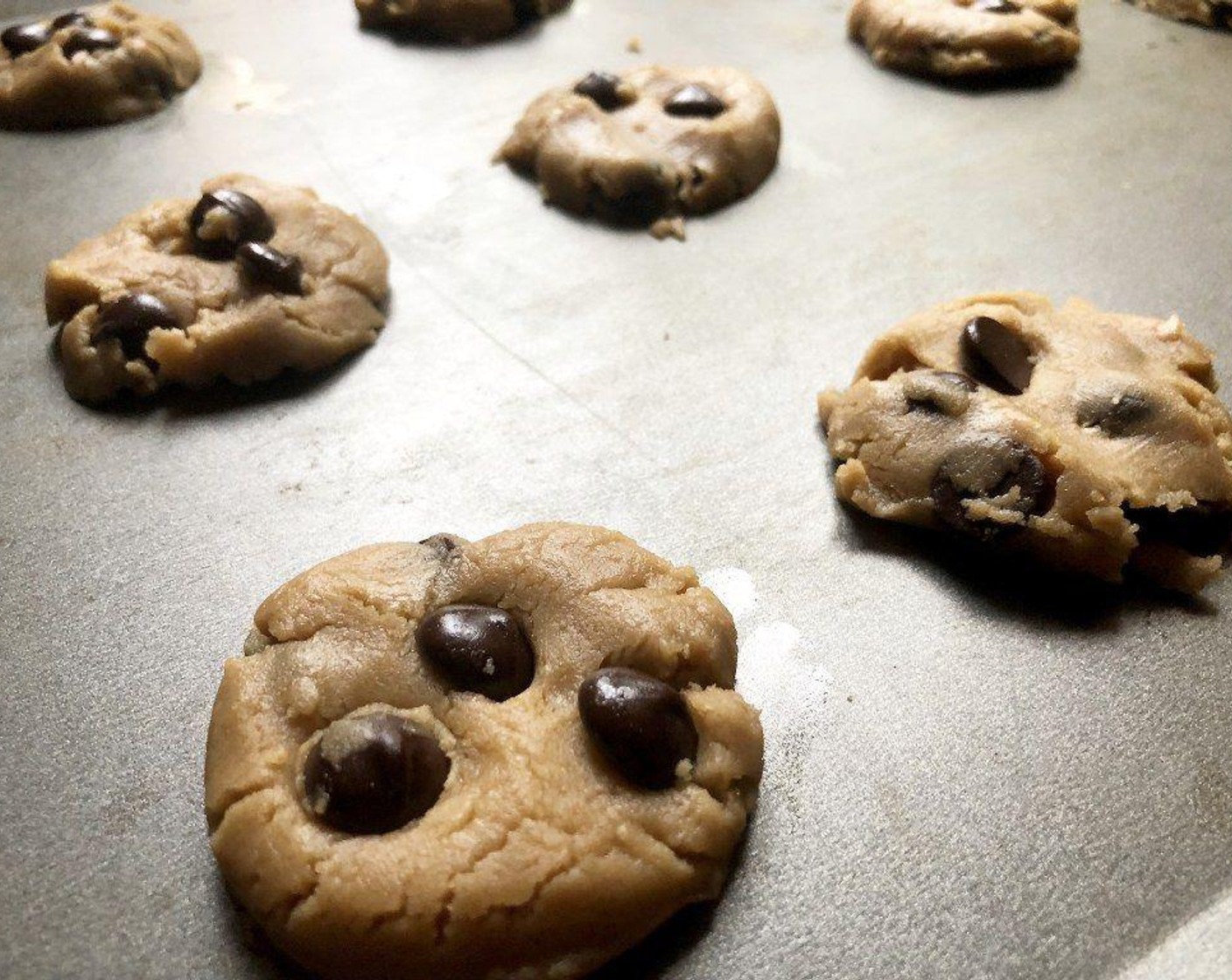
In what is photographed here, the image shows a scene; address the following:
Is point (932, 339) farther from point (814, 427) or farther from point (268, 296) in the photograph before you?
point (268, 296)

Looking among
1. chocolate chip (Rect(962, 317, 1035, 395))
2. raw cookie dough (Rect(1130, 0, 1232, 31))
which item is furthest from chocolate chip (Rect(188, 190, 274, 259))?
raw cookie dough (Rect(1130, 0, 1232, 31))

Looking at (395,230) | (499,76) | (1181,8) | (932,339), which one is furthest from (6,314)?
(1181,8)

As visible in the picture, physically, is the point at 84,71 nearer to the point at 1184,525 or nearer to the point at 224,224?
the point at 224,224

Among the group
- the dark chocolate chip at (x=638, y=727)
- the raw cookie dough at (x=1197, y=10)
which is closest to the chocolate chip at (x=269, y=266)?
the dark chocolate chip at (x=638, y=727)

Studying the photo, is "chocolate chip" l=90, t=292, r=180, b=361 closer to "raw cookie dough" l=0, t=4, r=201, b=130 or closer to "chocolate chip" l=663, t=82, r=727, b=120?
"raw cookie dough" l=0, t=4, r=201, b=130

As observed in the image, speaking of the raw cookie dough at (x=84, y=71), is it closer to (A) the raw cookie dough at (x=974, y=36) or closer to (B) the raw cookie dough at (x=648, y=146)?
(B) the raw cookie dough at (x=648, y=146)

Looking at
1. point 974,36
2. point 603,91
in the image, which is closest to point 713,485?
point 603,91
